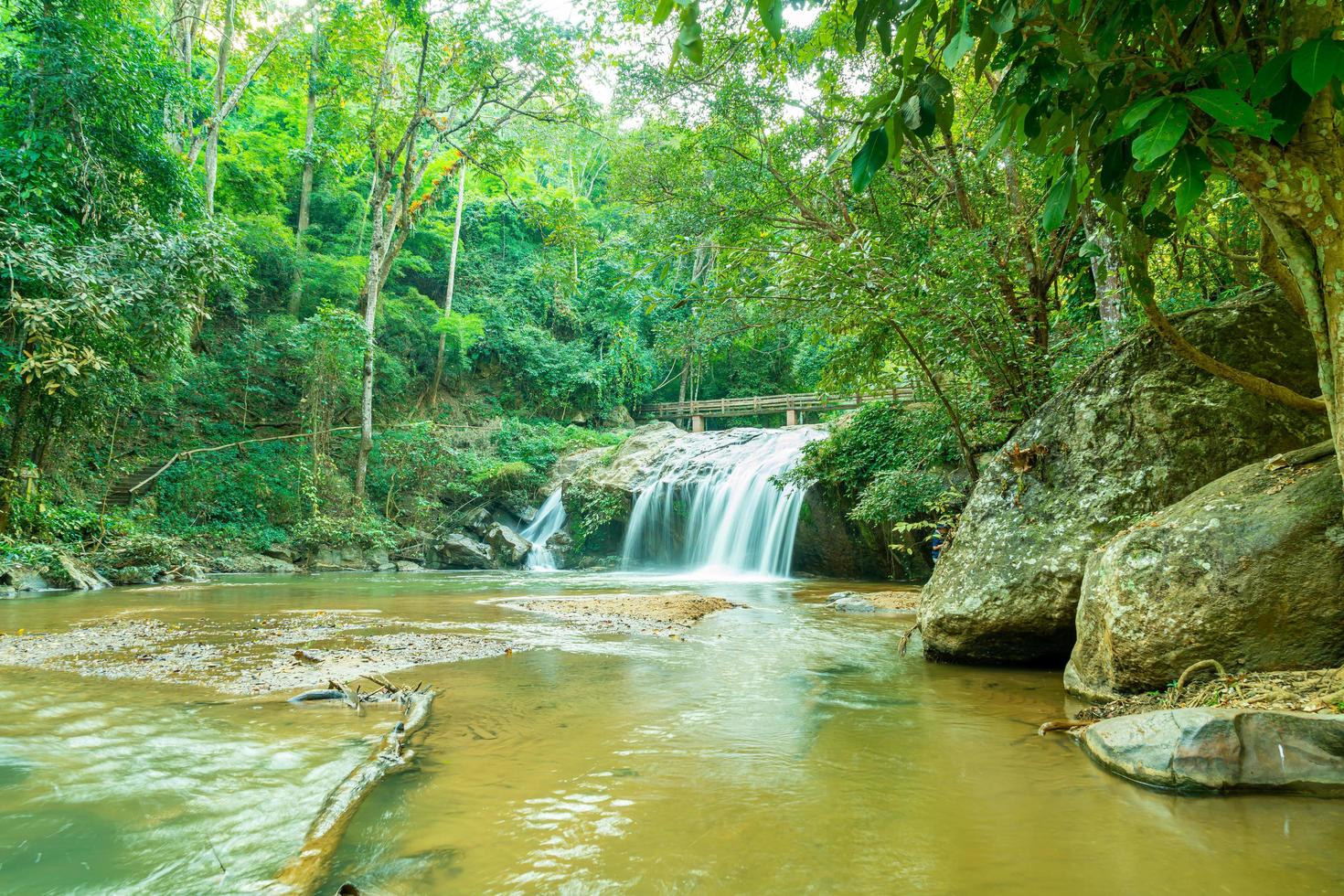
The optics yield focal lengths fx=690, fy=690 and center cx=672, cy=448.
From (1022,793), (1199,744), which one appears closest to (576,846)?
(1022,793)

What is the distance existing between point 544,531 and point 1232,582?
1646 centimetres

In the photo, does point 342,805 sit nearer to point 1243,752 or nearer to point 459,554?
point 1243,752

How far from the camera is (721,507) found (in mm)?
14906

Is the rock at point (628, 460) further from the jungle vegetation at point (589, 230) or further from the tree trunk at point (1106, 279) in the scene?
the tree trunk at point (1106, 279)

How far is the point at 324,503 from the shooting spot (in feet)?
53.7

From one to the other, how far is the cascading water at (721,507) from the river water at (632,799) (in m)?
9.36

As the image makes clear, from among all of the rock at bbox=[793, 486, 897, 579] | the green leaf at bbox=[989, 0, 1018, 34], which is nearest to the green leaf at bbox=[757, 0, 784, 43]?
the green leaf at bbox=[989, 0, 1018, 34]

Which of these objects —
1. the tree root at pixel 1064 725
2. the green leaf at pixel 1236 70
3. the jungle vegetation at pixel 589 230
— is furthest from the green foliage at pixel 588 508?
the green leaf at pixel 1236 70

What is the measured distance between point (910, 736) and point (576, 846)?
5.27ft

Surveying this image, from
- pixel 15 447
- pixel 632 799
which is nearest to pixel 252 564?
pixel 15 447

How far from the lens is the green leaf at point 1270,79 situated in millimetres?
1570

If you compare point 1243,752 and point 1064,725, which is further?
point 1064,725

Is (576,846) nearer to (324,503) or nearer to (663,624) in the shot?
(663,624)

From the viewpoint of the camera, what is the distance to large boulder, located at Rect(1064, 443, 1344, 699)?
8.77 ft
